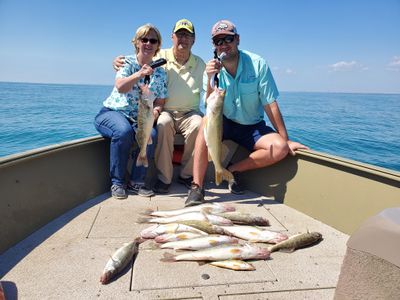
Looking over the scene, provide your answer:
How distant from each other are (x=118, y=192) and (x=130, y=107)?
1142mm

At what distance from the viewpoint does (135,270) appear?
2.57 meters

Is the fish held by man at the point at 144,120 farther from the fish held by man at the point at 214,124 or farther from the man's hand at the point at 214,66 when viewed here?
the man's hand at the point at 214,66

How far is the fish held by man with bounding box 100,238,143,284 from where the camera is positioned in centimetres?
242

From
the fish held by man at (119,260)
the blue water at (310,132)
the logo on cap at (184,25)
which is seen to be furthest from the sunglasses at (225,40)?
the blue water at (310,132)

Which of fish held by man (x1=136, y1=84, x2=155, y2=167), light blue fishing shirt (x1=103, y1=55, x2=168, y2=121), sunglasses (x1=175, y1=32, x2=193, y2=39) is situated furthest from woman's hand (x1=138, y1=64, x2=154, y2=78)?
sunglasses (x1=175, y1=32, x2=193, y2=39)

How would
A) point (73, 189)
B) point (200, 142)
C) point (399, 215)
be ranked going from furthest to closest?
point (200, 142) → point (73, 189) → point (399, 215)

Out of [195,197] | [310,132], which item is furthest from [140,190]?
[310,132]

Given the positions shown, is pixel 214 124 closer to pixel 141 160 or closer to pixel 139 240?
pixel 141 160

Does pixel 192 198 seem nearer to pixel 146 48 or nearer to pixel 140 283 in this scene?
pixel 140 283

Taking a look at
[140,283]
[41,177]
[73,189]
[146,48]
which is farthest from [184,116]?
[140,283]

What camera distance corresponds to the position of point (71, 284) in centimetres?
237

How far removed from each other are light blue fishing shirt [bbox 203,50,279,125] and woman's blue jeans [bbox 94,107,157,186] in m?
1.11

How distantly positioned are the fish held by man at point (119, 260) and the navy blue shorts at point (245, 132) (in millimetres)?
2110

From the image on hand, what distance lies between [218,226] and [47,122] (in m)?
19.5
